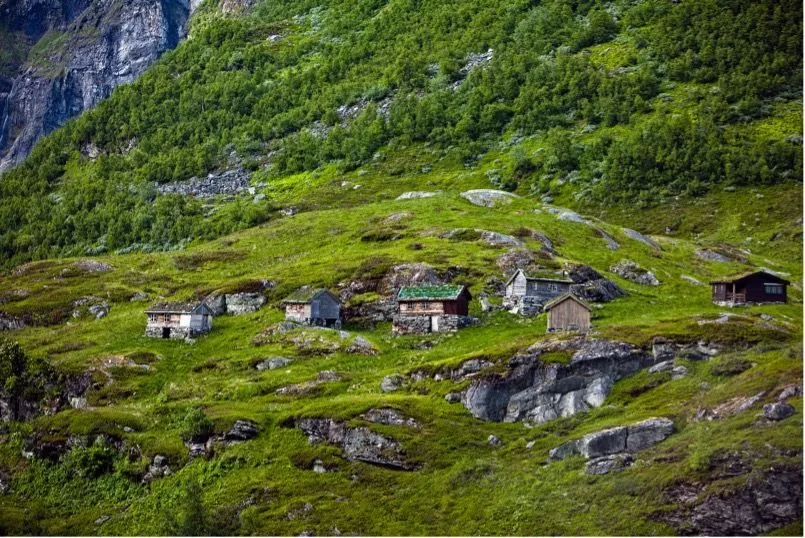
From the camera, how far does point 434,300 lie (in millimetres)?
132750

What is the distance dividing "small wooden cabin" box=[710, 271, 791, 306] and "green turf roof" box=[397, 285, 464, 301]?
35878 millimetres

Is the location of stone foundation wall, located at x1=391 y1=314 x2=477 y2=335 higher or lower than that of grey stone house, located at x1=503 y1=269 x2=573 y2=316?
lower

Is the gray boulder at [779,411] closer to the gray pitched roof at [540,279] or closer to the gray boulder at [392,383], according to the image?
the gray boulder at [392,383]

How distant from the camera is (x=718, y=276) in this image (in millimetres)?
157625

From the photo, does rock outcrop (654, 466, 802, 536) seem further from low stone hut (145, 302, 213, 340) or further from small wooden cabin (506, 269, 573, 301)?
low stone hut (145, 302, 213, 340)

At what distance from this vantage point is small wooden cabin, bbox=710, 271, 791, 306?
5123 inches

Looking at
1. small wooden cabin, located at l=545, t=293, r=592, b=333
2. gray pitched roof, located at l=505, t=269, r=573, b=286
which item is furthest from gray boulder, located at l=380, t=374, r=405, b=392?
Answer: gray pitched roof, located at l=505, t=269, r=573, b=286

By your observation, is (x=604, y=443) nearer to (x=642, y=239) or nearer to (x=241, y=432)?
(x=241, y=432)

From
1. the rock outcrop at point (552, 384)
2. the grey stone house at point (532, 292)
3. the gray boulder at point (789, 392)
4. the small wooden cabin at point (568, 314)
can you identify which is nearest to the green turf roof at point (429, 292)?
the grey stone house at point (532, 292)

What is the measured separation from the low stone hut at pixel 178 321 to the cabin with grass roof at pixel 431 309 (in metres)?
29.5

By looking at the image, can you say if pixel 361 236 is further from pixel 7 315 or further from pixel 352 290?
pixel 7 315

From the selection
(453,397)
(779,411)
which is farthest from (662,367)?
(453,397)

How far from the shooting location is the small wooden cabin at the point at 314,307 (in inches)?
5497

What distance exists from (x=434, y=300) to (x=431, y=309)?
5.01 feet
